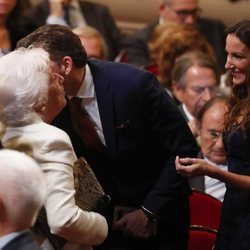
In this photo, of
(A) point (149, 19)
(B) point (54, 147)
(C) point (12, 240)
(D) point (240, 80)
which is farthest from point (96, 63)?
(A) point (149, 19)

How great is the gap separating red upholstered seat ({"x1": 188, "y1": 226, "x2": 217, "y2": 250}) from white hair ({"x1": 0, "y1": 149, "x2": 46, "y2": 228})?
141 cm

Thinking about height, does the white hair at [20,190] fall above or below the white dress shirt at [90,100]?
above

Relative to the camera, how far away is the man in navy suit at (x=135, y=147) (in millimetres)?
2930

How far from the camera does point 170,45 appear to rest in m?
4.90

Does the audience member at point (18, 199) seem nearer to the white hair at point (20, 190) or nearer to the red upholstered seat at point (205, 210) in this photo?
the white hair at point (20, 190)

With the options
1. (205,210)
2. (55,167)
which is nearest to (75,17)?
(205,210)

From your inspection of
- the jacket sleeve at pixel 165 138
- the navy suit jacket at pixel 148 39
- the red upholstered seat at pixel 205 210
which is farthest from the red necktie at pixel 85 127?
the navy suit jacket at pixel 148 39

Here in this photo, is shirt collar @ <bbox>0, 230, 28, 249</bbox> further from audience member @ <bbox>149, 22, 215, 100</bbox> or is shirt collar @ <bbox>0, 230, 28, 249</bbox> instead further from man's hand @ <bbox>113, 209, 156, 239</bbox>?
audience member @ <bbox>149, 22, 215, 100</bbox>

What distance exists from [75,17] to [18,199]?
3.55m

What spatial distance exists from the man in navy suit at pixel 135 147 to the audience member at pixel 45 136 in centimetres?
35

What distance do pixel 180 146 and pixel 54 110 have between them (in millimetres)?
633

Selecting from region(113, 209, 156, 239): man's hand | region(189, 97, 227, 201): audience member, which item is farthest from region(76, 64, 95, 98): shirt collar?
region(189, 97, 227, 201): audience member

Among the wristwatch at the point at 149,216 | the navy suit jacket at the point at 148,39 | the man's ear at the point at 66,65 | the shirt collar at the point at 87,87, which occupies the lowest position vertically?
the navy suit jacket at the point at 148,39

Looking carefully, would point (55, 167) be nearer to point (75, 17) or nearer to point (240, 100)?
point (240, 100)
